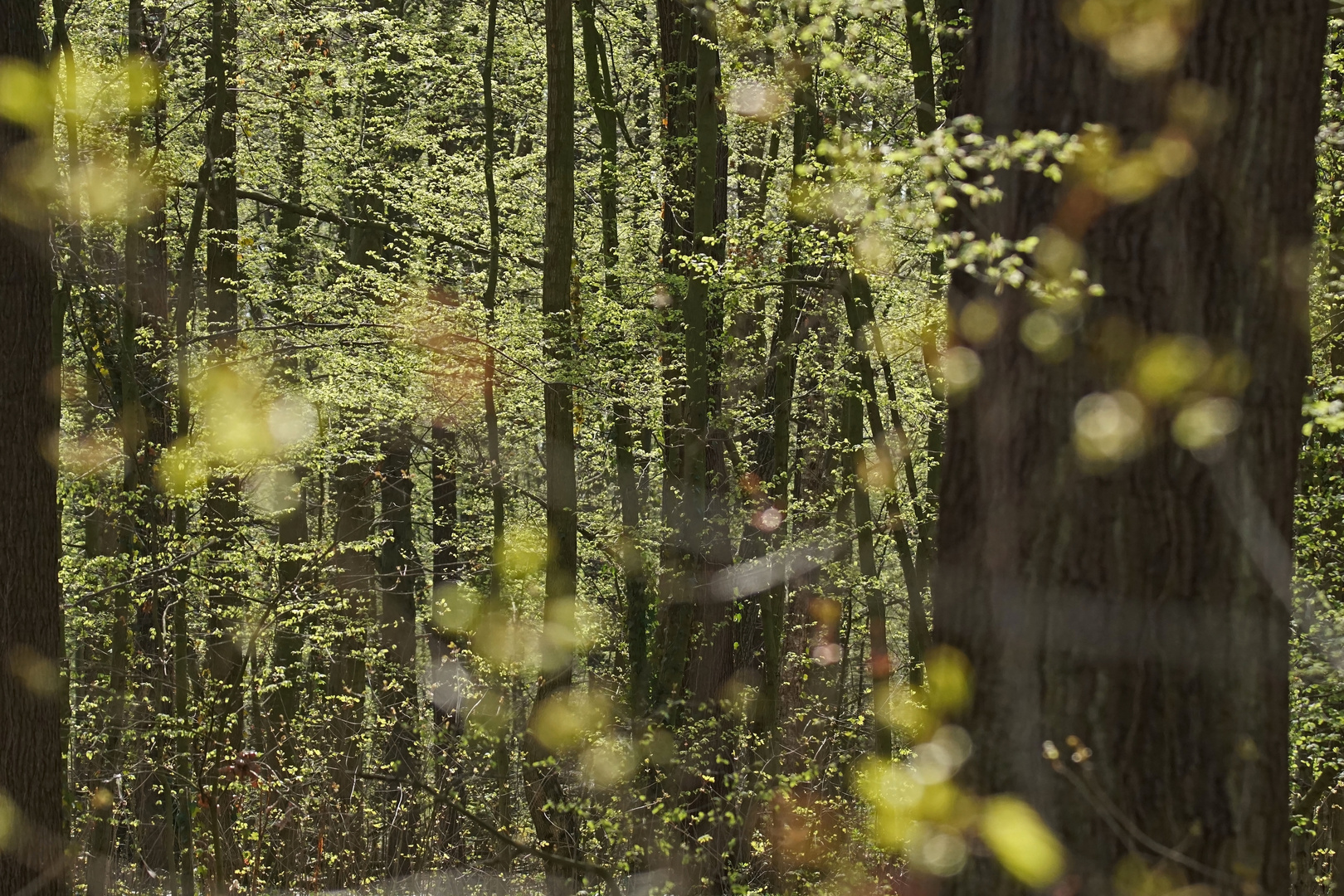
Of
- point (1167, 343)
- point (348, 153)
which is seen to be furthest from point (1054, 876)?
point (348, 153)

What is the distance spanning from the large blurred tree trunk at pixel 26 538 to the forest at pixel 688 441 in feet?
0.08

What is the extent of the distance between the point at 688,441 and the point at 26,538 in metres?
5.11

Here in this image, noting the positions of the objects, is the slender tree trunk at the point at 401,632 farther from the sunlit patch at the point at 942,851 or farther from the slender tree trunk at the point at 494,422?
the sunlit patch at the point at 942,851

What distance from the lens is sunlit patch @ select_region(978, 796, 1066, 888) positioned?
2.53 m

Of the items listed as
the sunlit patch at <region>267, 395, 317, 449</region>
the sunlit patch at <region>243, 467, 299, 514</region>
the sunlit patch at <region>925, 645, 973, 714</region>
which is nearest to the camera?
the sunlit patch at <region>925, 645, 973, 714</region>

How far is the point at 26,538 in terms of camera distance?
5473 mm

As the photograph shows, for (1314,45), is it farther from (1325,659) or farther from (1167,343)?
(1325,659)

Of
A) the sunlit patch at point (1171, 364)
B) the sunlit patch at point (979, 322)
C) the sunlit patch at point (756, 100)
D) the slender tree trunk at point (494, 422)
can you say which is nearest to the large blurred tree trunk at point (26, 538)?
the slender tree trunk at point (494, 422)

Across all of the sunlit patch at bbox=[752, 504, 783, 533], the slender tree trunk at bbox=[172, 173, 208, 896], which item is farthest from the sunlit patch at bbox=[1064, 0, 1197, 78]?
the sunlit patch at bbox=[752, 504, 783, 533]

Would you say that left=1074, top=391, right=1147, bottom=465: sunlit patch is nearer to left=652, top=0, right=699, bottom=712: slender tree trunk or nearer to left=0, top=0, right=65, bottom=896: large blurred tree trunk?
left=0, top=0, right=65, bottom=896: large blurred tree trunk

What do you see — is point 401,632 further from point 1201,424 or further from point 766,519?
point 1201,424

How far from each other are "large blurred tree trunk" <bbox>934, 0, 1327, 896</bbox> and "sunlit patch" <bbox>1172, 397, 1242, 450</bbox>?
20 mm

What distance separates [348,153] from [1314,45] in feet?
38.5

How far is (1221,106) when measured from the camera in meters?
2.55
